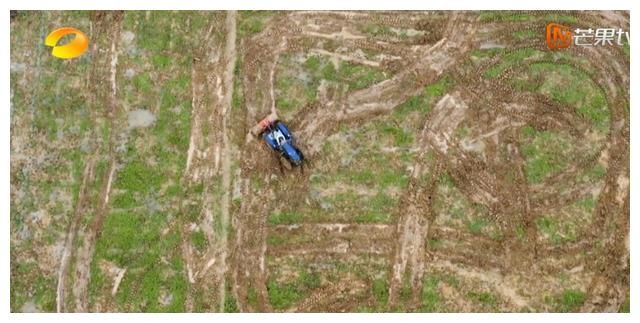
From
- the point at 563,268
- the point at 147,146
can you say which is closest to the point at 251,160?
the point at 147,146

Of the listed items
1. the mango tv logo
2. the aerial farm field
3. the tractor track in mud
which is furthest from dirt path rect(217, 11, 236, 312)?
the mango tv logo

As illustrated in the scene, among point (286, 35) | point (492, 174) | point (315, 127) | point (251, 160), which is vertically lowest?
point (492, 174)

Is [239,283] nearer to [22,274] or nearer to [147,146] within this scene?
[147,146]

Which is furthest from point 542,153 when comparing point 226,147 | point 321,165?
point 226,147

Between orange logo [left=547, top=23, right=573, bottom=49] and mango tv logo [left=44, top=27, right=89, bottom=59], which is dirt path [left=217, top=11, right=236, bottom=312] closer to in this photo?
mango tv logo [left=44, top=27, right=89, bottom=59]

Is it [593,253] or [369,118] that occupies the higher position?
[369,118]

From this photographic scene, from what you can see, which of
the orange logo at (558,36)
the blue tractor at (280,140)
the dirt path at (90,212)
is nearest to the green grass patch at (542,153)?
the orange logo at (558,36)
